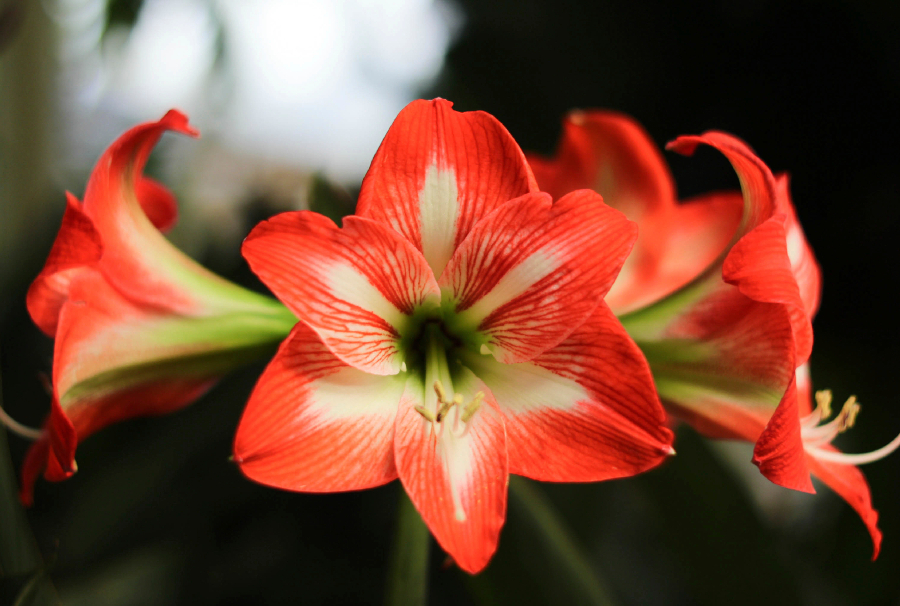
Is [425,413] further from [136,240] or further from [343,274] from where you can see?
[136,240]

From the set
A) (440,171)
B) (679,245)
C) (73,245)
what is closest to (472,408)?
(440,171)

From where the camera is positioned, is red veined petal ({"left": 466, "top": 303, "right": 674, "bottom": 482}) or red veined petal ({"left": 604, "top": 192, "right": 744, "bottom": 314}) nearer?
red veined petal ({"left": 466, "top": 303, "right": 674, "bottom": 482})

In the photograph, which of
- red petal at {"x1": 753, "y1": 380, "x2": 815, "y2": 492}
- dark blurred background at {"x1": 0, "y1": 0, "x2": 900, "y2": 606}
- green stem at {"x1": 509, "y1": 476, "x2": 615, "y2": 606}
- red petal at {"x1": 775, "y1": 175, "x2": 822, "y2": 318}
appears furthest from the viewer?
dark blurred background at {"x1": 0, "y1": 0, "x2": 900, "y2": 606}

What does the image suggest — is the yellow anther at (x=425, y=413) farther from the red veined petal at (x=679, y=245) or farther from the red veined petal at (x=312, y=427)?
the red veined petal at (x=679, y=245)

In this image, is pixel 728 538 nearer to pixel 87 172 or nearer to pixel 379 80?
pixel 379 80

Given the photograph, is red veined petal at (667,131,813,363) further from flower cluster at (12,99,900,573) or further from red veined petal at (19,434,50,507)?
red veined petal at (19,434,50,507)

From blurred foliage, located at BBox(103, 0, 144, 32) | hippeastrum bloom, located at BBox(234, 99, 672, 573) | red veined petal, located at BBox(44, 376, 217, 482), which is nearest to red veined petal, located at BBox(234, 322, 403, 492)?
hippeastrum bloom, located at BBox(234, 99, 672, 573)

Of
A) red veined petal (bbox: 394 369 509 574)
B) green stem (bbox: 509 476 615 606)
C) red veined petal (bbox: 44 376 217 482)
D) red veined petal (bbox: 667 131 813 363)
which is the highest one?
red veined petal (bbox: 667 131 813 363)
